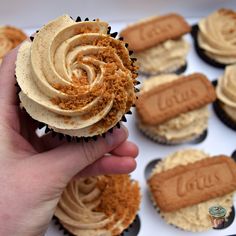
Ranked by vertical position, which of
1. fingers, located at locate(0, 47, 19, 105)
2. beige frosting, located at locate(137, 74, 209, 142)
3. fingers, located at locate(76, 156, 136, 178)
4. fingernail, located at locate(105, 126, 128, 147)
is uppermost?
fingers, located at locate(0, 47, 19, 105)

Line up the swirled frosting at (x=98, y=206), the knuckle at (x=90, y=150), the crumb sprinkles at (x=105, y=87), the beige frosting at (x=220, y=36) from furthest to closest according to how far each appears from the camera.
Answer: the beige frosting at (x=220, y=36), the swirled frosting at (x=98, y=206), the knuckle at (x=90, y=150), the crumb sprinkles at (x=105, y=87)

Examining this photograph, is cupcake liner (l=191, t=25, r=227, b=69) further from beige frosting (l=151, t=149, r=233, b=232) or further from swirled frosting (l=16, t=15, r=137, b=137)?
swirled frosting (l=16, t=15, r=137, b=137)

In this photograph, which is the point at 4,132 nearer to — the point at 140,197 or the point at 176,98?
the point at 140,197

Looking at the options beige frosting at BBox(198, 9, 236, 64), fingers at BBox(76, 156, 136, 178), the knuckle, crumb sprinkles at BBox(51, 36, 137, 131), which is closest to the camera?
crumb sprinkles at BBox(51, 36, 137, 131)

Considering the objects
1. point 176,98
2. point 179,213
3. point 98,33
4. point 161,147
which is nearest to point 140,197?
point 179,213

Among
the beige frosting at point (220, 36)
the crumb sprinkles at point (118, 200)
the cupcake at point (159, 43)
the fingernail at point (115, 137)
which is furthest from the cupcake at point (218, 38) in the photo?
the fingernail at point (115, 137)

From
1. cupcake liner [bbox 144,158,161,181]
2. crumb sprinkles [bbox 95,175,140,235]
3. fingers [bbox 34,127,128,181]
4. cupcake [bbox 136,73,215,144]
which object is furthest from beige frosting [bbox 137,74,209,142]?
fingers [bbox 34,127,128,181]

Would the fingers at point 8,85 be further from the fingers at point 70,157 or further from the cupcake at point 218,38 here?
the cupcake at point 218,38
